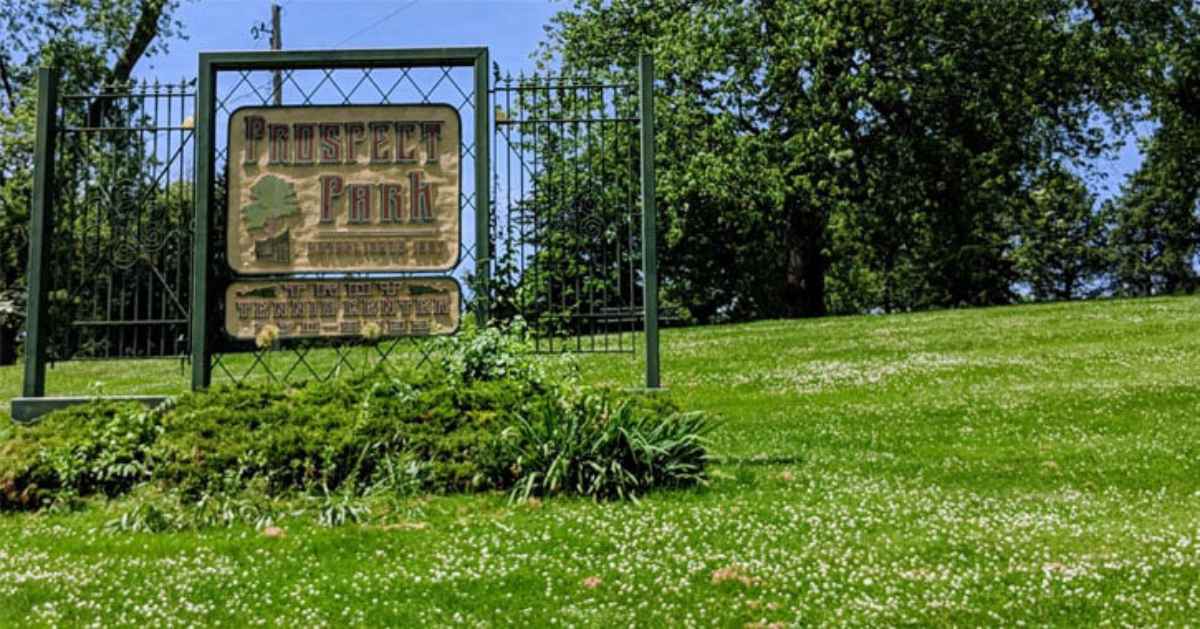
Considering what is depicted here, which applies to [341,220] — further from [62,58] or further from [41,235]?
[62,58]

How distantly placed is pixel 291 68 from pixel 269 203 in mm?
1497

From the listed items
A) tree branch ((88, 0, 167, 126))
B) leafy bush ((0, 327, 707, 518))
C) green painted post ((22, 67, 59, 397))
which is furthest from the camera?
tree branch ((88, 0, 167, 126))

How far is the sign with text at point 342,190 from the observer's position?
9828 mm

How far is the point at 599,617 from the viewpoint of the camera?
5168 millimetres

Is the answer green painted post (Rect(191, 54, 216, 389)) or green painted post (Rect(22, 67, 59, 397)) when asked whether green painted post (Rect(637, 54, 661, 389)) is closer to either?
green painted post (Rect(191, 54, 216, 389))

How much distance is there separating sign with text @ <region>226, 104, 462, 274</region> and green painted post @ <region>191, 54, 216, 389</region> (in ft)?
0.82

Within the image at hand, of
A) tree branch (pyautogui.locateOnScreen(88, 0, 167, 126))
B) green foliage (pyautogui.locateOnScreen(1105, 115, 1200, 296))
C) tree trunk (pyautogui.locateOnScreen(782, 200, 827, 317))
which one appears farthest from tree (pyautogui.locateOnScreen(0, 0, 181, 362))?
green foliage (pyautogui.locateOnScreen(1105, 115, 1200, 296))

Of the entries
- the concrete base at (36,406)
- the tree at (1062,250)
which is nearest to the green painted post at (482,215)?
the concrete base at (36,406)

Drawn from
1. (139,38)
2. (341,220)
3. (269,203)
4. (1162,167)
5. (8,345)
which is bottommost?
(8,345)

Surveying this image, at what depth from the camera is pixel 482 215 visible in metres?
9.94

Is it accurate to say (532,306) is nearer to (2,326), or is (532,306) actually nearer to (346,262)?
(346,262)

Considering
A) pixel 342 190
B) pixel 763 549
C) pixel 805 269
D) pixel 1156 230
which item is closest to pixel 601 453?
pixel 763 549

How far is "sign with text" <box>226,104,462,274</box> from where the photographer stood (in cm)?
983

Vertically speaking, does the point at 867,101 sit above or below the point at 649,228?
above
